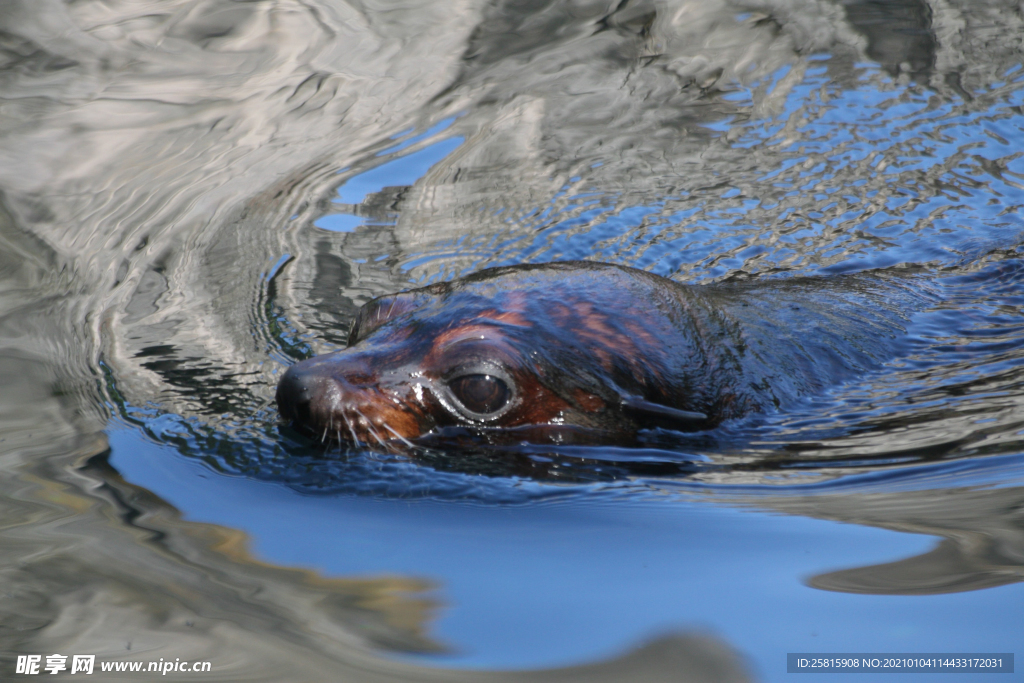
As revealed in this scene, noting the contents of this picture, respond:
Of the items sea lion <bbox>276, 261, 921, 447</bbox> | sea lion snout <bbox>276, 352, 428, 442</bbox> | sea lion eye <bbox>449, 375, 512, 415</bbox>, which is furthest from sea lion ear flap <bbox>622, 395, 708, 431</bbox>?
sea lion snout <bbox>276, 352, 428, 442</bbox>

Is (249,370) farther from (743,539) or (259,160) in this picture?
(259,160)

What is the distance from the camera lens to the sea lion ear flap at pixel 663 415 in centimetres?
380

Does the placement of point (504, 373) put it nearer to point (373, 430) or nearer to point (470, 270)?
point (373, 430)

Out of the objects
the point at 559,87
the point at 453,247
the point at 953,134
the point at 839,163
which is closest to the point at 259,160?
the point at 453,247

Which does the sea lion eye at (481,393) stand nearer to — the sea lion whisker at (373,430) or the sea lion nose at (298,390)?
the sea lion whisker at (373,430)

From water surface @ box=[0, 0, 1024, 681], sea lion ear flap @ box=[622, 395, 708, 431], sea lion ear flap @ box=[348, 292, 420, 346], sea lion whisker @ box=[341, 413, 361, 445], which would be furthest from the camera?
sea lion ear flap @ box=[348, 292, 420, 346]

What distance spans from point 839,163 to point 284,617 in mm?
5950

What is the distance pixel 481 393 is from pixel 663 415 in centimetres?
71

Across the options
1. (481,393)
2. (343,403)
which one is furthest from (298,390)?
(481,393)

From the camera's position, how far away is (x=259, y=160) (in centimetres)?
749

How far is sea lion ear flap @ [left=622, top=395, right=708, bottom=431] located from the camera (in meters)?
3.80

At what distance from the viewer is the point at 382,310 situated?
4164mm

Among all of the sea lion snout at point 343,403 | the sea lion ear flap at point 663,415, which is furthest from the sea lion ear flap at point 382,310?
the sea lion ear flap at point 663,415

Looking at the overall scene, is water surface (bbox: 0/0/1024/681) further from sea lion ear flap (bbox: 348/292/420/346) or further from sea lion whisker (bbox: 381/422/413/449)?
sea lion ear flap (bbox: 348/292/420/346)
